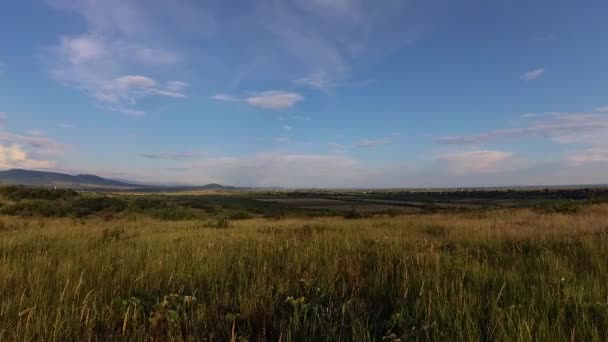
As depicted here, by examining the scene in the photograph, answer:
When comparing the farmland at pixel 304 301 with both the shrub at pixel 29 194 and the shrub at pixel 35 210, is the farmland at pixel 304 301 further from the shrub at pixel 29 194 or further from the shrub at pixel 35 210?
the shrub at pixel 29 194

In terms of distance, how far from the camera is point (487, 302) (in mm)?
2758

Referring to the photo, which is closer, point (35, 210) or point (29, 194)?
point (35, 210)

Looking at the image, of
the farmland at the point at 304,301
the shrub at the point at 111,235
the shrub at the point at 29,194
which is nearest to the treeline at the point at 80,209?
the shrub at the point at 29,194

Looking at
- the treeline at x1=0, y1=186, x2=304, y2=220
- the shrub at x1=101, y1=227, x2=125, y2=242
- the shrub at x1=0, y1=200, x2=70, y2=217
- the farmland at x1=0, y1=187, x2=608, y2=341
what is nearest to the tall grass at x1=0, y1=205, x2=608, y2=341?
the farmland at x1=0, y1=187, x2=608, y2=341

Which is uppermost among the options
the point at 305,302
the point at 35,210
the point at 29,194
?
the point at 305,302

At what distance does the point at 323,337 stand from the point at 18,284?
300 cm

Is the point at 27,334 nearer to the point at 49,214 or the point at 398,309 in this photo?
the point at 398,309

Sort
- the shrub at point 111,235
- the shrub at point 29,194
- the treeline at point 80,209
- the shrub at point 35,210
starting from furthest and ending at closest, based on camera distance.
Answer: the shrub at point 29,194
the treeline at point 80,209
the shrub at point 35,210
the shrub at point 111,235

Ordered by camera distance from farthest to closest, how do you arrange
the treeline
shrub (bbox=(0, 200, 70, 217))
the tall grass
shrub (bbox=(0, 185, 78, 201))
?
shrub (bbox=(0, 185, 78, 201))
the treeline
shrub (bbox=(0, 200, 70, 217))
the tall grass

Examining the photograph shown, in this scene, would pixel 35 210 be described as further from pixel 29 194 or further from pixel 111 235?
pixel 111 235

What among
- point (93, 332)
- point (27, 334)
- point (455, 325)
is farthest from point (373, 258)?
point (27, 334)

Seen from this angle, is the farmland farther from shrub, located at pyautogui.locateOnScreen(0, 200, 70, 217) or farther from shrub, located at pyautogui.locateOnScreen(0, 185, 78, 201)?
shrub, located at pyautogui.locateOnScreen(0, 185, 78, 201)

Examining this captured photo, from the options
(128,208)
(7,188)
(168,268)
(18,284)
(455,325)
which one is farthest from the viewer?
(7,188)

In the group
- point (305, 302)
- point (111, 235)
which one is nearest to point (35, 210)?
point (111, 235)
